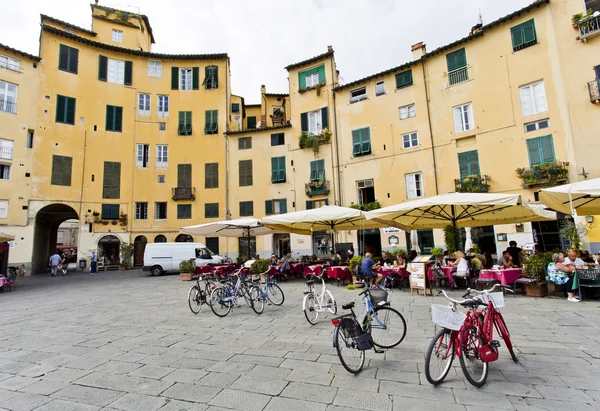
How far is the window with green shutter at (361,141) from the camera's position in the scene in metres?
22.8

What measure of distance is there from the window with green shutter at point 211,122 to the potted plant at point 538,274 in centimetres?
2526

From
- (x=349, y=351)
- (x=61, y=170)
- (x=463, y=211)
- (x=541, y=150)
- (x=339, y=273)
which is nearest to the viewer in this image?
(x=349, y=351)

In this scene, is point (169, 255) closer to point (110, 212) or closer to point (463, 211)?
point (110, 212)

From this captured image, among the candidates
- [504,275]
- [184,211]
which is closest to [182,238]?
[184,211]

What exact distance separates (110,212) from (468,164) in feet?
85.9

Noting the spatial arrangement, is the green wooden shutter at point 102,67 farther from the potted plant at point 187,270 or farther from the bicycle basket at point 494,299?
the bicycle basket at point 494,299

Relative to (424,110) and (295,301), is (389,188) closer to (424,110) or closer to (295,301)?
(424,110)

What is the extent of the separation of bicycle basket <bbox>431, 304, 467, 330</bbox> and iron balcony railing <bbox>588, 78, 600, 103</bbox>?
17.3m

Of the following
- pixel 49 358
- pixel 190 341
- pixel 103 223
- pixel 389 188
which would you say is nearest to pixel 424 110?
pixel 389 188

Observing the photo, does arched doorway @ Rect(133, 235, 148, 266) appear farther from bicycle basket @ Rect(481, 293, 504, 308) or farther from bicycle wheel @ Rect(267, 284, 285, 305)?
bicycle basket @ Rect(481, 293, 504, 308)

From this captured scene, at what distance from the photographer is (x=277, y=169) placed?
26.6m

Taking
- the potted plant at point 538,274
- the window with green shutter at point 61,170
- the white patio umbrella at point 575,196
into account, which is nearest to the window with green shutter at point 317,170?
the white patio umbrella at point 575,196

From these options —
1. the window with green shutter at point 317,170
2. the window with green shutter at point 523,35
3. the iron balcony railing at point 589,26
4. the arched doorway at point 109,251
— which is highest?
the window with green shutter at point 523,35

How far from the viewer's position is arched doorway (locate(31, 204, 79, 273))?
24.1 metres
